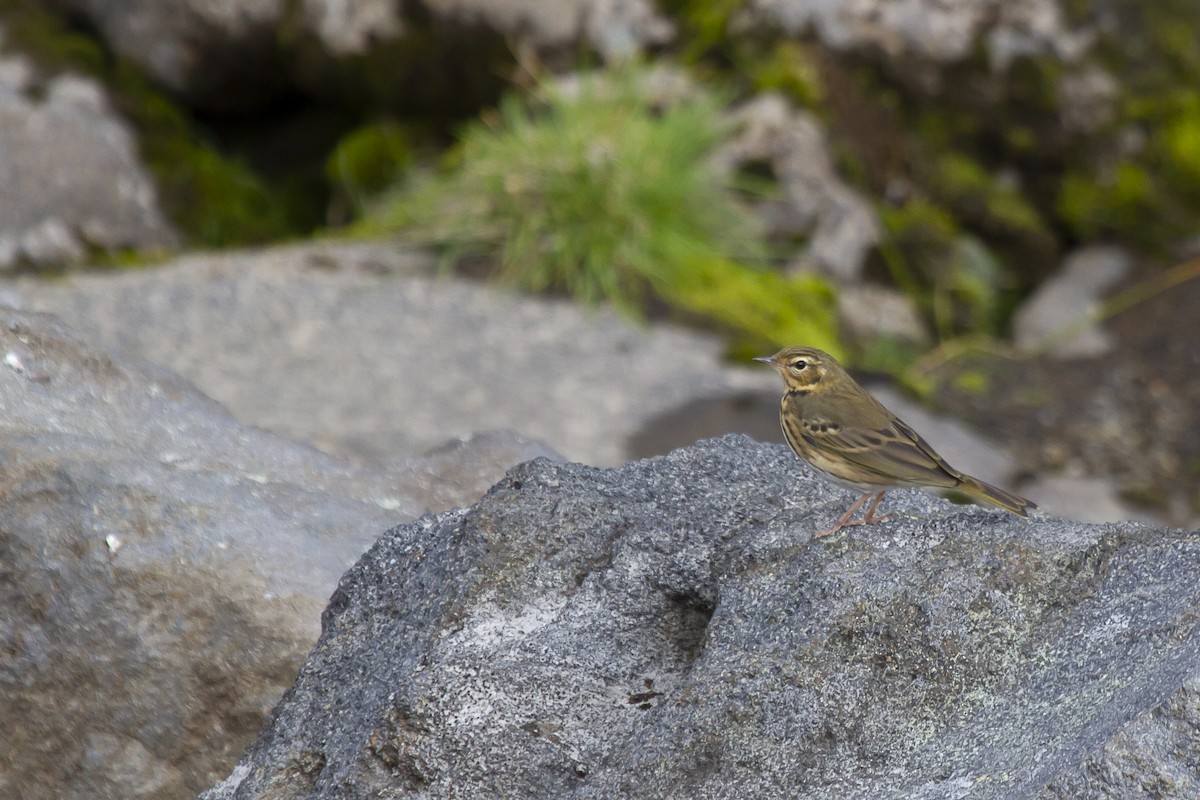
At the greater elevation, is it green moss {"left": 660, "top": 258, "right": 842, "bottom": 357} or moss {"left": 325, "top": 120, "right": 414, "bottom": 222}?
moss {"left": 325, "top": 120, "right": 414, "bottom": 222}

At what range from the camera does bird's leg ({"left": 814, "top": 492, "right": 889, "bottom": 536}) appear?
288 cm

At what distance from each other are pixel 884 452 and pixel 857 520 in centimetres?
43

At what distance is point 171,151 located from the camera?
35.4ft

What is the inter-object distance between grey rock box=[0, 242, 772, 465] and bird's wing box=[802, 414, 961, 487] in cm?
376

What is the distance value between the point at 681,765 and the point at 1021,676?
0.65m

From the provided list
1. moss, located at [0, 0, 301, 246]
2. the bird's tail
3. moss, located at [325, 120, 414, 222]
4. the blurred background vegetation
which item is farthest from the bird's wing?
moss, located at [0, 0, 301, 246]

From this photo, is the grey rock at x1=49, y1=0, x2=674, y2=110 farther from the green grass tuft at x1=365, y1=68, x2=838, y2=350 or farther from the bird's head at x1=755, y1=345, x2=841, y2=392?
the bird's head at x1=755, y1=345, x2=841, y2=392

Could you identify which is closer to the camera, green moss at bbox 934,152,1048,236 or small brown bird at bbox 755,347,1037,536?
small brown bird at bbox 755,347,1037,536

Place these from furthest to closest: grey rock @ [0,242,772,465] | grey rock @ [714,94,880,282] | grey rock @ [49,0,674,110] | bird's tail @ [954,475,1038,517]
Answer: grey rock @ [49,0,674,110] < grey rock @ [714,94,880,282] < grey rock @ [0,242,772,465] < bird's tail @ [954,475,1038,517]

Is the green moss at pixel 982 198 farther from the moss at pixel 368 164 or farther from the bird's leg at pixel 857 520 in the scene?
the bird's leg at pixel 857 520

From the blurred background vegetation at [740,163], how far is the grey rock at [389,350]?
63 cm

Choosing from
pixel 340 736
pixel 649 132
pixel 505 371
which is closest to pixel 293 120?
pixel 649 132

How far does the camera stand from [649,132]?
9352mm

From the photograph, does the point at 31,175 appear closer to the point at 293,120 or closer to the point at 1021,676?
the point at 293,120
